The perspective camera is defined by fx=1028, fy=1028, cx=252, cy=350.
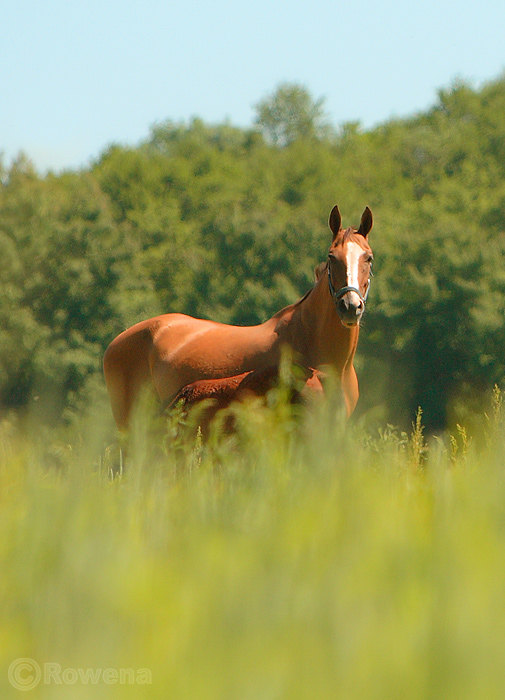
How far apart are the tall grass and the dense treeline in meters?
32.2

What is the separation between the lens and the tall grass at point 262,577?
5.25 feet

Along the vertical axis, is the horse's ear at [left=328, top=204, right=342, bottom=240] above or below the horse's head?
above

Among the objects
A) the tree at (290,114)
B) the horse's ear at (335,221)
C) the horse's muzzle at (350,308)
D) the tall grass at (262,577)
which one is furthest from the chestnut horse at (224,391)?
the tree at (290,114)

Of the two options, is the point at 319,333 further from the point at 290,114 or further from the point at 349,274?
the point at 290,114

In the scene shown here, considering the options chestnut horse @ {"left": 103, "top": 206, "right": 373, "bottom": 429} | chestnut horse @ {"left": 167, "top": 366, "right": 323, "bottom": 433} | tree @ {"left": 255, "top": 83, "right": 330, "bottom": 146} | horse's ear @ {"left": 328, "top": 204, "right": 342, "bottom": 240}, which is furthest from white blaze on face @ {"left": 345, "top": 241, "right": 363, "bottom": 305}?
tree @ {"left": 255, "top": 83, "right": 330, "bottom": 146}

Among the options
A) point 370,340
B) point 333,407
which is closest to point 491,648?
point 333,407

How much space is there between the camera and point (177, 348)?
34.0ft

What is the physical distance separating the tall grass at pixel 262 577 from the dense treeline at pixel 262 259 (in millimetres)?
32201

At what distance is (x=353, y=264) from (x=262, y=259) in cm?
4279

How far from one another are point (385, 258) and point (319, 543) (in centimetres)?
4635

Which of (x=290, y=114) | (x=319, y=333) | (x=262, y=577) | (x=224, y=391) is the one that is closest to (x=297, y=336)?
(x=319, y=333)

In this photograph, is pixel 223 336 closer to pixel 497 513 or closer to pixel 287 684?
pixel 497 513

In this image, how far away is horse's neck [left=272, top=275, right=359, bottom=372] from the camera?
8562mm

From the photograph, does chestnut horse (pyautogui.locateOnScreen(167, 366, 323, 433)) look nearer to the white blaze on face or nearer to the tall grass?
the tall grass
